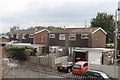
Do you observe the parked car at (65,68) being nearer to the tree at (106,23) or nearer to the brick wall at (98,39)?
the brick wall at (98,39)

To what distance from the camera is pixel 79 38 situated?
3862 centimetres

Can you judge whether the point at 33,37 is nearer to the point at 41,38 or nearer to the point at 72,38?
the point at 41,38

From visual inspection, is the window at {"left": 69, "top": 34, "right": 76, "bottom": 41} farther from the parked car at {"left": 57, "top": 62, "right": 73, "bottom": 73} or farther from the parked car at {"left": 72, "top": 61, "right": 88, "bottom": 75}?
the parked car at {"left": 72, "top": 61, "right": 88, "bottom": 75}

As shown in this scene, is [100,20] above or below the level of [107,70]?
above

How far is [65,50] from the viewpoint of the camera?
1561 inches

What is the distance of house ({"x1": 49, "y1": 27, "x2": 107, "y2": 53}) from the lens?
124 feet

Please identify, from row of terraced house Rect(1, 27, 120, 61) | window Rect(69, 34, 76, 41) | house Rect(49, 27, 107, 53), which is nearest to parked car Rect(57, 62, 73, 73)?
row of terraced house Rect(1, 27, 120, 61)

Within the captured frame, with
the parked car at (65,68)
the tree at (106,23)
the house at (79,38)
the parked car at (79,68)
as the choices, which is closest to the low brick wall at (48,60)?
the parked car at (65,68)

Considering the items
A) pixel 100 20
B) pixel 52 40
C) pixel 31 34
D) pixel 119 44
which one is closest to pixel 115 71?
pixel 119 44

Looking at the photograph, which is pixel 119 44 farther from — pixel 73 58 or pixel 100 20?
pixel 100 20

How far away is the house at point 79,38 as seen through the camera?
37.8 meters

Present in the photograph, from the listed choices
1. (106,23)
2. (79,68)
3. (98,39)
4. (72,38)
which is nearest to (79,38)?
(72,38)

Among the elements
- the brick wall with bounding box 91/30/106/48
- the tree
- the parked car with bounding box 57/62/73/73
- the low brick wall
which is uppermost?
the tree

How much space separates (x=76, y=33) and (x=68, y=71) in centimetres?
1202
